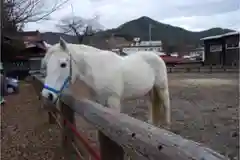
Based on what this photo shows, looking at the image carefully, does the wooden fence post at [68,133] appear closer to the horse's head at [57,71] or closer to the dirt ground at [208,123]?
the horse's head at [57,71]

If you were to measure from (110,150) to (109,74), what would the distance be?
2.12 m

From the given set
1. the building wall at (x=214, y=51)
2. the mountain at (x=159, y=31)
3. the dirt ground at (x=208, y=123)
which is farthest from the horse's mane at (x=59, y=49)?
the mountain at (x=159, y=31)

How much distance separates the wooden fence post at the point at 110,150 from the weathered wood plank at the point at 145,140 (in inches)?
2.9

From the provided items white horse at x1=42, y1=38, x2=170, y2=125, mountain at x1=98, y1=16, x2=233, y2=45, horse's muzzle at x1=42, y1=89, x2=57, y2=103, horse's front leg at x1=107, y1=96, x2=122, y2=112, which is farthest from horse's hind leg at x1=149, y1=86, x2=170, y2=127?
mountain at x1=98, y1=16, x2=233, y2=45

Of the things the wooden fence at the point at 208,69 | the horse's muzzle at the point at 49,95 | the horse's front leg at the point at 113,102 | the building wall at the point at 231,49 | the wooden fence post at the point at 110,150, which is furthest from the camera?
the building wall at the point at 231,49

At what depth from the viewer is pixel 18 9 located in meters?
10.6

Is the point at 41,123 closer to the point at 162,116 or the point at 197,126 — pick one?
the point at 162,116

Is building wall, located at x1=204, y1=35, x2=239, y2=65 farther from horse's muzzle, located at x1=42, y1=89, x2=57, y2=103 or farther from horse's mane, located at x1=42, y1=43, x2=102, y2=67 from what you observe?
horse's muzzle, located at x1=42, y1=89, x2=57, y2=103

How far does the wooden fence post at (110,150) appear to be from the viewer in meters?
1.78

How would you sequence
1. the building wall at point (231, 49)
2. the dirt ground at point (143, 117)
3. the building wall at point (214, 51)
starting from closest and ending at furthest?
the dirt ground at point (143, 117) → the building wall at point (231, 49) → the building wall at point (214, 51)

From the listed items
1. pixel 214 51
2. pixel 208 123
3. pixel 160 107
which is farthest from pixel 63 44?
pixel 214 51

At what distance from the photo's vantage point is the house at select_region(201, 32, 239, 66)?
33.0 meters

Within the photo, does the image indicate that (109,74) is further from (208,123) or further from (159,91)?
(208,123)

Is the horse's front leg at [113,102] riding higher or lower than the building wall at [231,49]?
lower
